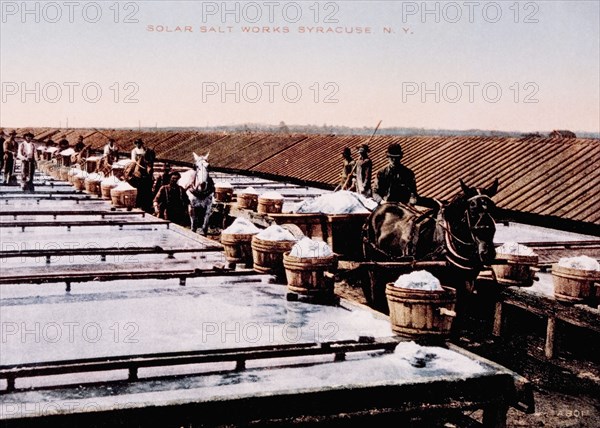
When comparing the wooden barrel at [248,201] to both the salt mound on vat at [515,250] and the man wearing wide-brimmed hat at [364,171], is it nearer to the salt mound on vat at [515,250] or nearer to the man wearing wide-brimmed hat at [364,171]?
the man wearing wide-brimmed hat at [364,171]

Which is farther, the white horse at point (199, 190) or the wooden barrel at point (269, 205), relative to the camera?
the wooden barrel at point (269, 205)

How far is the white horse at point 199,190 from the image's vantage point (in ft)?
65.3

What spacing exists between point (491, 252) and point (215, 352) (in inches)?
180

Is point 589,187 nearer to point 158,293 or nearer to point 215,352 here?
point 158,293

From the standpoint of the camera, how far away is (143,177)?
25.6 metres

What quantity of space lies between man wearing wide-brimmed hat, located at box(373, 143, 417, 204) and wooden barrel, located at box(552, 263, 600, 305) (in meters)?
3.00

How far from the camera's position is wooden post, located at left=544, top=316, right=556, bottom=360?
490 inches

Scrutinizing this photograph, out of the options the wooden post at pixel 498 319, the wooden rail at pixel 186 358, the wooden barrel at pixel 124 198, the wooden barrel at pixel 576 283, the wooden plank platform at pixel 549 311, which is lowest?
the wooden post at pixel 498 319

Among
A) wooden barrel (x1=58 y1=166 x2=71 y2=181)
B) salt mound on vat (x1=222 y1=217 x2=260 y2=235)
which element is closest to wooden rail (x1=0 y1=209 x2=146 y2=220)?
salt mound on vat (x1=222 y1=217 x2=260 y2=235)

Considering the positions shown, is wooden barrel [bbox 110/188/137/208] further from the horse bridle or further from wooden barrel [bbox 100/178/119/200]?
the horse bridle

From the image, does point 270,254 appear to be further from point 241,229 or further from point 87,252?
point 87,252

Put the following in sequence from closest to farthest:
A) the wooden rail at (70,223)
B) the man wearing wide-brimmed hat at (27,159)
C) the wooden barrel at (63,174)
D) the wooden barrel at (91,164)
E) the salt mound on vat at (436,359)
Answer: the salt mound on vat at (436,359) → the wooden rail at (70,223) → the man wearing wide-brimmed hat at (27,159) → the wooden barrel at (91,164) → the wooden barrel at (63,174)

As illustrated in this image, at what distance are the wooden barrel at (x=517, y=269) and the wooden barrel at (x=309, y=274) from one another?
4.12 m

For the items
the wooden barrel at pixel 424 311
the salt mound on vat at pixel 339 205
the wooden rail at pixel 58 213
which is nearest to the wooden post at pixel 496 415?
the wooden barrel at pixel 424 311
